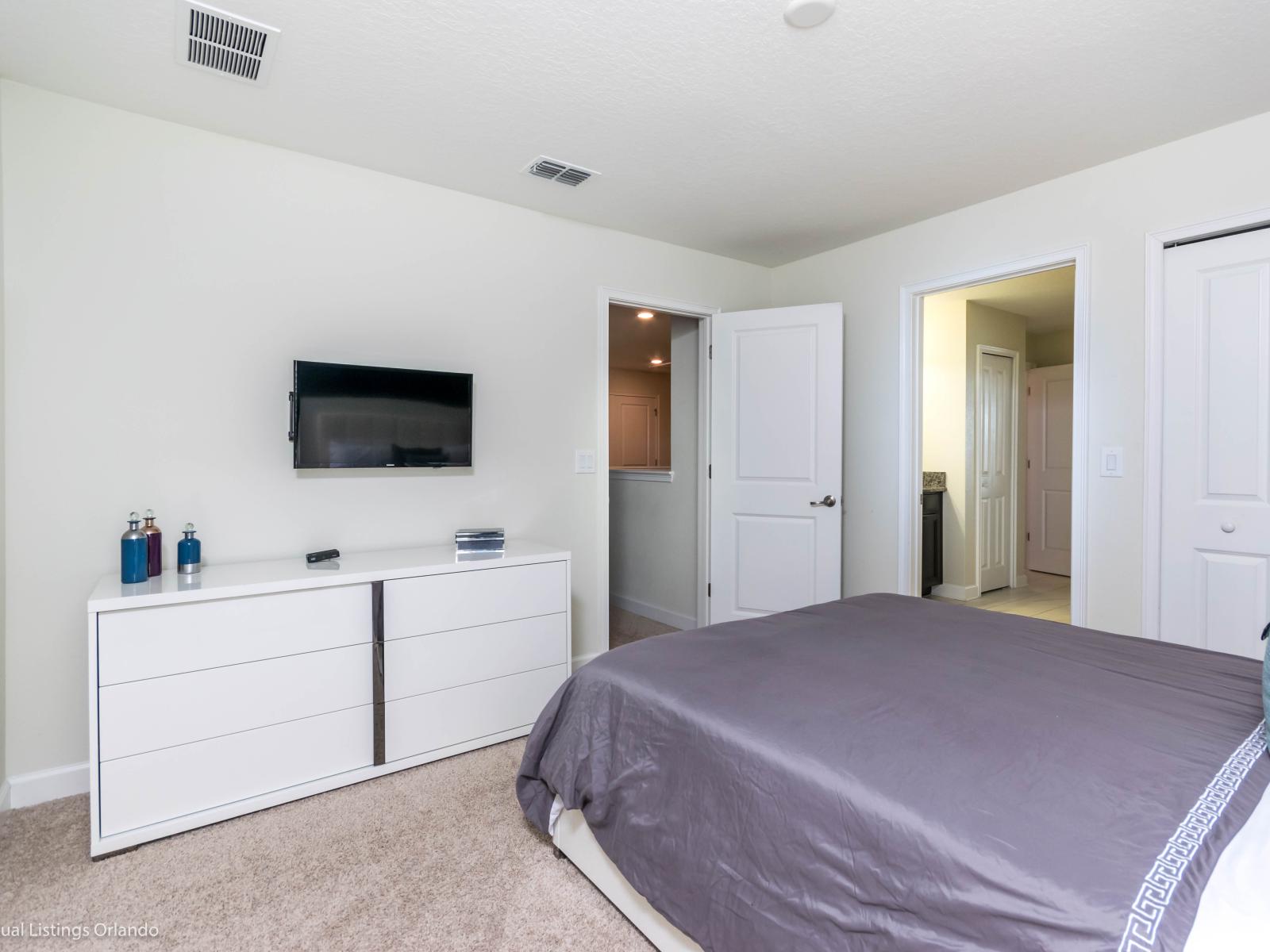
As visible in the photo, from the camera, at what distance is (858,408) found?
370 centimetres

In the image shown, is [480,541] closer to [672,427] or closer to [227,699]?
[227,699]

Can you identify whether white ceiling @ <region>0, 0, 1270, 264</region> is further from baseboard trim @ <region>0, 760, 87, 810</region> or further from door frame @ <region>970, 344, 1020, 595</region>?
door frame @ <region>970, 344, 1020, 595</region>

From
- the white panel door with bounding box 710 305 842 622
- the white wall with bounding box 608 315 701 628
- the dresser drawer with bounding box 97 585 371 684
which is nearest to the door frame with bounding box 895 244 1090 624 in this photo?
the white panel door with bounding box 710 305 842 622

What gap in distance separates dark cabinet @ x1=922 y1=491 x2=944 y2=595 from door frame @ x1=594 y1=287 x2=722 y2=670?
212 cm

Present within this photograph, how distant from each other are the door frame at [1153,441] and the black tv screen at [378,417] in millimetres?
2874

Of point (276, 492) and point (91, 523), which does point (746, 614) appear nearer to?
point (276, 492)

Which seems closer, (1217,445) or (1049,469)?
(1217,445)

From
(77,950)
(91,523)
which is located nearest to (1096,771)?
(77,950)

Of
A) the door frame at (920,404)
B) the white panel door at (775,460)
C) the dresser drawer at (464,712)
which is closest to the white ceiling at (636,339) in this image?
the white panel door at (775,460)

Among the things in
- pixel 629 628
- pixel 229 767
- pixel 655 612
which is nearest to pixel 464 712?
pixel 229 767

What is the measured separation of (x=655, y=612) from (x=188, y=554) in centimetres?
296

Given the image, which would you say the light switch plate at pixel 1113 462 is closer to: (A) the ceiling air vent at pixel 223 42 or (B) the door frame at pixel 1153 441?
(B) the door frame at pixel 1153 441

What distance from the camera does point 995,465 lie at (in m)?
5.56

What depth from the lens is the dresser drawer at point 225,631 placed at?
1.92m
